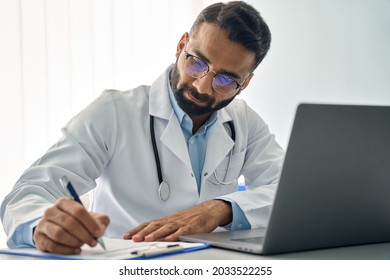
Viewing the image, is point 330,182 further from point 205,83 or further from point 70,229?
point 205,83

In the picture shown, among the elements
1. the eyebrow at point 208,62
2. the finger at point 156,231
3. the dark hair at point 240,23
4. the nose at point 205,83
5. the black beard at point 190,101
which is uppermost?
the dark hair at point 240,23

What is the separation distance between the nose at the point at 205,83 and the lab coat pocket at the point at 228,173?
26 cm

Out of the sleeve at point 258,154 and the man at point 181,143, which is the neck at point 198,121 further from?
the sleeve at point 258,154

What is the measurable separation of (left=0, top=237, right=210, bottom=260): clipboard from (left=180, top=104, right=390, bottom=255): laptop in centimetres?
10

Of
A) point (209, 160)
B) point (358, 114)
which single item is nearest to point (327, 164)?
point (358, 114)

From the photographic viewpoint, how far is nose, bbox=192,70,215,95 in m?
1.81

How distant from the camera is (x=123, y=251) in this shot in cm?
107

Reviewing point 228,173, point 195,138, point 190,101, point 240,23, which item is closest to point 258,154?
point 228,173

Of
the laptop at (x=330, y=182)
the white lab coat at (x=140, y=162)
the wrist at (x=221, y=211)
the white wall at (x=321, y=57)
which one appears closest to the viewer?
the laptop at (x=330, y=182)

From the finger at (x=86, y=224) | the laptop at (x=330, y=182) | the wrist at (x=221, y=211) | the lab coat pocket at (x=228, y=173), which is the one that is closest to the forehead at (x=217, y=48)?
the lab coat pocket at (x=228, y=173)

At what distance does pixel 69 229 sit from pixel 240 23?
989 mm

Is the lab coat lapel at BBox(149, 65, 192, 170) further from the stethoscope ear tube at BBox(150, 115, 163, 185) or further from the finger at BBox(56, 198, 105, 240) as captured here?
the finger at BBox(56, 198, 105, 240)

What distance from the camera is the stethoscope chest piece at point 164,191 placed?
1.79 meters
